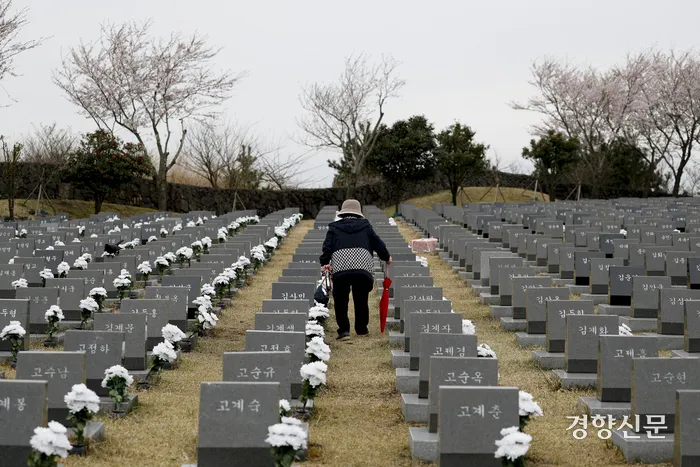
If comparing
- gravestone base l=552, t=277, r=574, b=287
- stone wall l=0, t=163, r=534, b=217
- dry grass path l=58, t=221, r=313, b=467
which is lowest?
dry grass path l=58, t=221, r=313, b=467

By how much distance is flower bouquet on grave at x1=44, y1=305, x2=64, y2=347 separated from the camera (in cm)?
1035

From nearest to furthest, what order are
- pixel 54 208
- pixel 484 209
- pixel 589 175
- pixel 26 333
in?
1. pixel 26 333
2. pixel 484 209
3. pixel 54 208
4. pixel 589 175

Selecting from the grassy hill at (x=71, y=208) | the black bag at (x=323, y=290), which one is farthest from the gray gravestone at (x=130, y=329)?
the grassy hill at (x=71, y=208)

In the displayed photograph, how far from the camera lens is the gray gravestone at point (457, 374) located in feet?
22.7

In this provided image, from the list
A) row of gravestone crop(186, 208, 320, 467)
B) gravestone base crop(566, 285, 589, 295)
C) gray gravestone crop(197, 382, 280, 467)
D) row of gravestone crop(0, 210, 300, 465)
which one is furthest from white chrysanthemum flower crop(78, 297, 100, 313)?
gravestone base crop(566, 285, 589, 295)

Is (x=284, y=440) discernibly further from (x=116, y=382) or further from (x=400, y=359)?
(x=400, y=359)

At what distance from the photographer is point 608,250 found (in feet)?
55.1

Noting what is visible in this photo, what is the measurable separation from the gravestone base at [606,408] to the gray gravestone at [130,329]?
394 centimetres

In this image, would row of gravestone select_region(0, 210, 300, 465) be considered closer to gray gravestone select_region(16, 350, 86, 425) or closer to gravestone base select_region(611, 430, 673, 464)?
gray gravestone select_region(16, 350, 86, 425)

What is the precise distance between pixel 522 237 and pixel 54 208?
68.1ft

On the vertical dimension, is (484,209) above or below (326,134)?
below

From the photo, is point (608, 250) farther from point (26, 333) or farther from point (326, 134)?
point (326, 134)

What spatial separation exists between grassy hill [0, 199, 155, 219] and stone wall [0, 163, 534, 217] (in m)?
0.86

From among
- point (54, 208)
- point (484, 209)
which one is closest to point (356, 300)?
point (484, 209)
